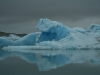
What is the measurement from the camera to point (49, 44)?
1365cm

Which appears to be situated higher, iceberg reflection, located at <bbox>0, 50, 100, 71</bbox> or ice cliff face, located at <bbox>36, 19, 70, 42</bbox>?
ice cliff face, located at <bbox>36, 19, 70, 42</bbox>

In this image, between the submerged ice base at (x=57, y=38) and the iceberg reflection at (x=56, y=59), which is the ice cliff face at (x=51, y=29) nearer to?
the submerged ice base at (x=57, y=38)

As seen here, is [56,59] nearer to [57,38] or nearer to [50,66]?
[50,66]

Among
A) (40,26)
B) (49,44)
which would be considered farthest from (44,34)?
(49,44)

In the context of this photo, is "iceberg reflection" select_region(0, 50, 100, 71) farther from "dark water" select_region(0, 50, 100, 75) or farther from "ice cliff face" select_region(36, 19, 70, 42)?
"ice cliff face" select_region(36, 19, 70, 42)

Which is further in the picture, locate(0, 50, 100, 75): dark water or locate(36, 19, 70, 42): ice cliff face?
locate(36, 19, 70, 42): ice cliff face

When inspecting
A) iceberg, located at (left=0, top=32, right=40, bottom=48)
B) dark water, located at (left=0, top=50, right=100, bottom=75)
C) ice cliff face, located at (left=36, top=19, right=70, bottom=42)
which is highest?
ice cliff face, located at (left=36, top=19, right=70, bottom=42)

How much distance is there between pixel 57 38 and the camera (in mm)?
15336

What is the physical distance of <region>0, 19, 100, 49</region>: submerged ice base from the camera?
13.8 metres

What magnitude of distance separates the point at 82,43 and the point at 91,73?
10.2m

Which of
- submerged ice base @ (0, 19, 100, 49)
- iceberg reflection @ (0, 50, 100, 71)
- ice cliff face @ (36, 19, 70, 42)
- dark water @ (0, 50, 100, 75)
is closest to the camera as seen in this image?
dark water @ (0, 50, 100, 75)

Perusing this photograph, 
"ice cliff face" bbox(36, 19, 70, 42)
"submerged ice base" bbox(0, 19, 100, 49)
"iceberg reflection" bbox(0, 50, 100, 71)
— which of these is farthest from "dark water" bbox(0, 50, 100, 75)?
"ice cliff face" bbox(36, 19, 70, 42)

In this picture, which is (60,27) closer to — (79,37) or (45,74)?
(79,37)

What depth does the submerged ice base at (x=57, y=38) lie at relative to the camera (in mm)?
13789
